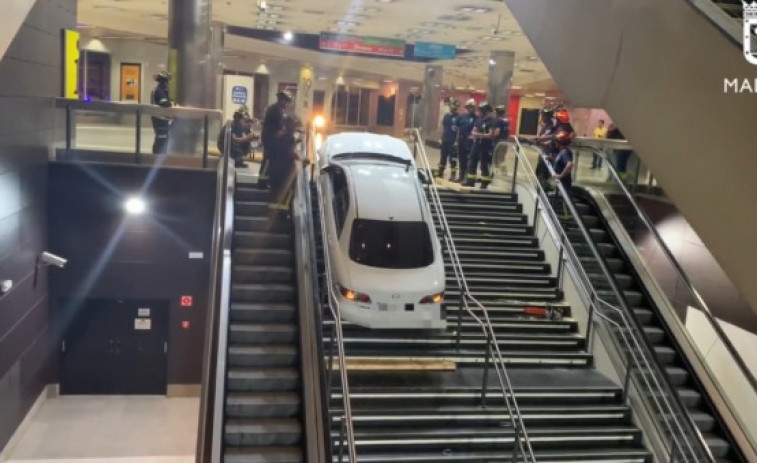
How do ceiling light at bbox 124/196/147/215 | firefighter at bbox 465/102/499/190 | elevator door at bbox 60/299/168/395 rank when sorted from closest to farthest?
ceiling light at bbox 124/196/147/215, elevator door at bbox 60/299/168/395, firefighter at bbox 465/102/499/190

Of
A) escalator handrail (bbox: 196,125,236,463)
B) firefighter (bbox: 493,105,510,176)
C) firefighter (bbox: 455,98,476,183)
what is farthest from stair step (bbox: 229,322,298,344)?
firefighter (bbox: 455,98,476,183)

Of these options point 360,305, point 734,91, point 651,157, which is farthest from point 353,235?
point 734,91

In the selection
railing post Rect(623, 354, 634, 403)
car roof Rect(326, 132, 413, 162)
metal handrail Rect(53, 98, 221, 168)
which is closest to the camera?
railing post Rect(623, 354, 634, 403)

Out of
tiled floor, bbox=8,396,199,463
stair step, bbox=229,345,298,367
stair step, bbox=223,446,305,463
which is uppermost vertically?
stair step, bbox=229,345,298,367

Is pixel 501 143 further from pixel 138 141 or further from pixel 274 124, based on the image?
pixel 138 141

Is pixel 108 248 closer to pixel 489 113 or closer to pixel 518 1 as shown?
pixel 489 113

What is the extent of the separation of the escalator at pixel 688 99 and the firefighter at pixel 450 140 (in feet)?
31.5

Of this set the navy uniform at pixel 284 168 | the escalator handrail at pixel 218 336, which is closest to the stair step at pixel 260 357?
the escalator handrail at pixel 218 336

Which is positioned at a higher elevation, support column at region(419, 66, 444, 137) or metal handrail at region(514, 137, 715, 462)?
support column at region(419, 66, 444, 137)

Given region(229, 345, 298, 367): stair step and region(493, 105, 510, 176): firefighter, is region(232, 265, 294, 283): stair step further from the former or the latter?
region(493, 105, 510, 176): firefighter

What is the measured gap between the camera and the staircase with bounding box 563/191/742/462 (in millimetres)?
8203

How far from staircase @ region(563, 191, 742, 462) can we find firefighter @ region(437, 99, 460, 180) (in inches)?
161

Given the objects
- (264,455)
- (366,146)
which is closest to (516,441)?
(264,455)

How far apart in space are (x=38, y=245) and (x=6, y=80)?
10.3 ft
